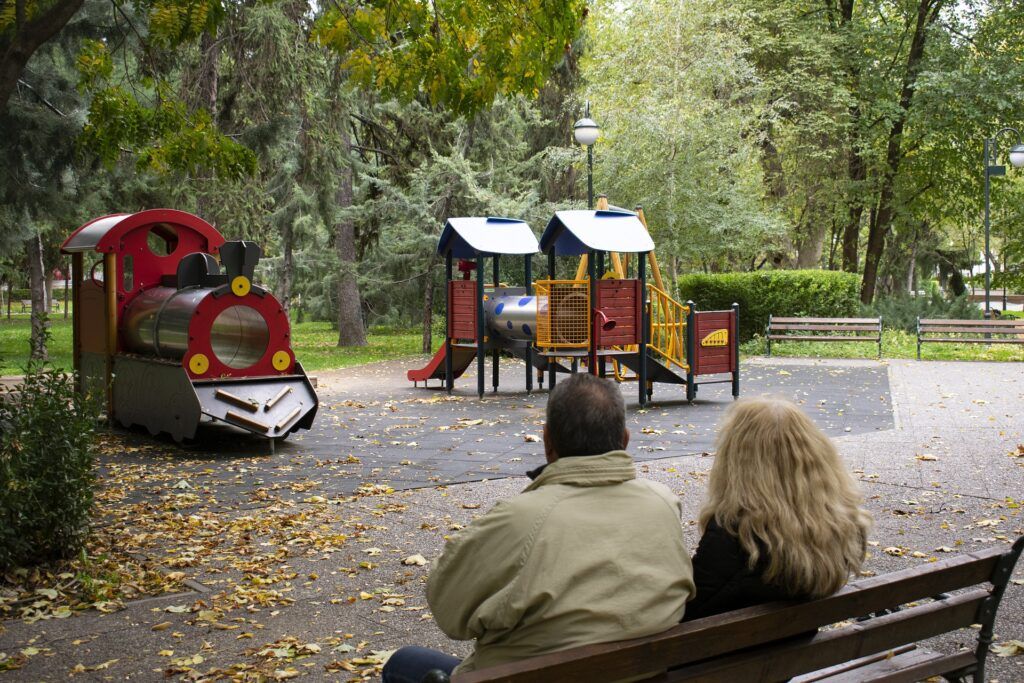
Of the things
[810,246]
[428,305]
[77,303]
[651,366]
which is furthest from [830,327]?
[77,303]

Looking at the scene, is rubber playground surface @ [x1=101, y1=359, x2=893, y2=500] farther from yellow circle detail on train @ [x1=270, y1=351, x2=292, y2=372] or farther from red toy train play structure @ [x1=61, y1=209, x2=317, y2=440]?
yellow circle detail on train @ [x1=270, y1=351, x2=292, y2=372]

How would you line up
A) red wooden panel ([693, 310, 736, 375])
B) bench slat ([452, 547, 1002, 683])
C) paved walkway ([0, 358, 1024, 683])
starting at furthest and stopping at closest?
red wooden panel ([693, 310, 736, 375]), paved walkway ([0, 358, 1024, 683]), bench slat ([452, 547, 1002, 683])

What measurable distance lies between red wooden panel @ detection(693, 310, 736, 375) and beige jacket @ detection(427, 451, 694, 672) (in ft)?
39.7

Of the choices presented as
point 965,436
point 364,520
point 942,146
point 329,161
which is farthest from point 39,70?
point 942,146

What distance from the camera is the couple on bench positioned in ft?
8.09

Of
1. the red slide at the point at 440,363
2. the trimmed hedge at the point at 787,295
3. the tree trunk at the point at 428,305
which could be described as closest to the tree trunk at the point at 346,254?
the tree trunk at the point at 428,305

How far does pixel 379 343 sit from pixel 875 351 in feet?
45.2

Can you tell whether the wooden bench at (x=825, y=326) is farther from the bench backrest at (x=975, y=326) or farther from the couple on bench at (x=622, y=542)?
the couple on bench at (x=622, y=542)

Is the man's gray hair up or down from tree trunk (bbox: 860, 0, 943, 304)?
down

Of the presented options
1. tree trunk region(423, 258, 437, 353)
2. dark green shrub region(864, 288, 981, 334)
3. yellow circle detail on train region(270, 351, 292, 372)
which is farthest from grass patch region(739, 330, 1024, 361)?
yellow circle detail on train region(270, 351, 292, 372)

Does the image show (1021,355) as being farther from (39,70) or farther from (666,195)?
(39,70)

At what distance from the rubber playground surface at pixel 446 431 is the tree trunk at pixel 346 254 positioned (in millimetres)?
7779

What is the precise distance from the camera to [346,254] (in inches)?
1057

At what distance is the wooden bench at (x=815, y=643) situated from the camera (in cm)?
240
